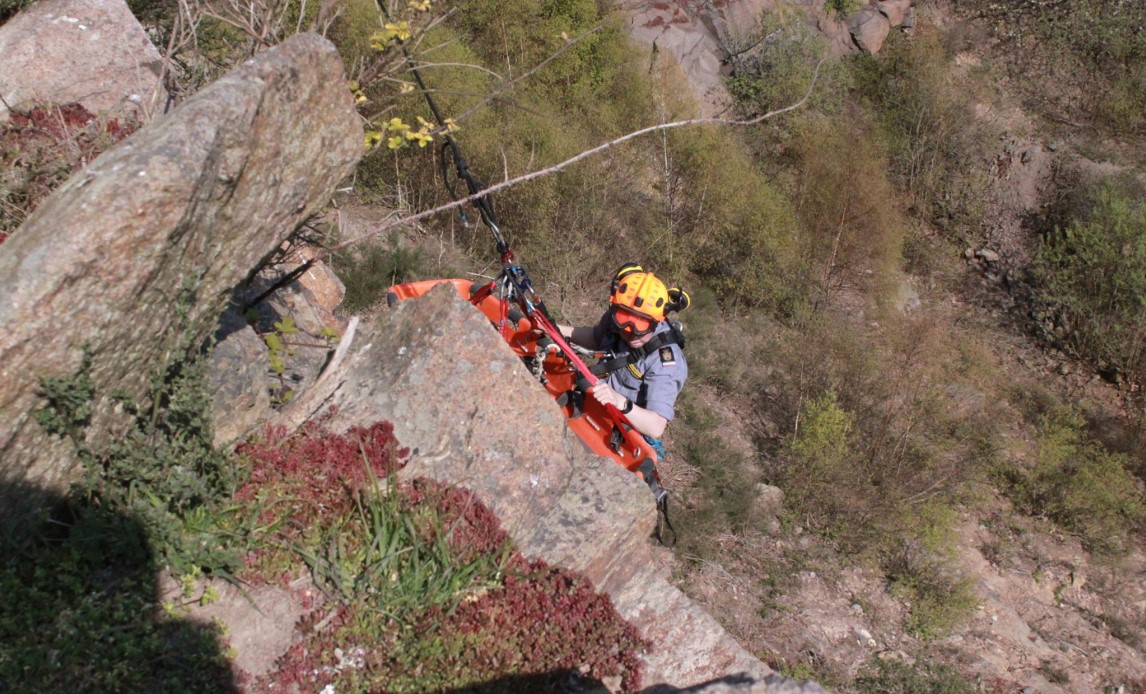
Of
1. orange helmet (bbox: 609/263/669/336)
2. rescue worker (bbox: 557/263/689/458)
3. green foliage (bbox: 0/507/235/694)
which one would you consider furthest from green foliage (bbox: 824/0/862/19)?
green foliage (bbox: 0/507/235/694)

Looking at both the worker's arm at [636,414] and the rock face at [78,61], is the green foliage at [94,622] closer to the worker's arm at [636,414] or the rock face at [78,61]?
the worker's arm at [636,414]

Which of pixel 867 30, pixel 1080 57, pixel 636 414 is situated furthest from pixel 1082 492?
pixel 1080 57

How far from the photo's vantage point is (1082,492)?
303 inches

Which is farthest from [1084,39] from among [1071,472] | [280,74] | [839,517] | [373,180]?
[280,74]

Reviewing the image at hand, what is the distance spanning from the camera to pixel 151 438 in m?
2.90

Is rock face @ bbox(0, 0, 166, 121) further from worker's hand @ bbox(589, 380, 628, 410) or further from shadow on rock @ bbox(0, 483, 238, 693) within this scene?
worker's hand @ bbox(589, 380, 628, 410)

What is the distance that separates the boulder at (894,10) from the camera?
15.5m

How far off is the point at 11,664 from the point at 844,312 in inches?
394

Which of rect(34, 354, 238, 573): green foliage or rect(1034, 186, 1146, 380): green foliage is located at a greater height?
rect(34, 354, 238, 573): green foliage

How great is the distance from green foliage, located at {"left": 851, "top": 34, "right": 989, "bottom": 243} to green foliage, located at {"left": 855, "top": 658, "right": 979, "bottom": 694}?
9.26m

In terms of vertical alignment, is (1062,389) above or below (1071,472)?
below

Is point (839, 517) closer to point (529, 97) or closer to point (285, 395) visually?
point (285, 395)

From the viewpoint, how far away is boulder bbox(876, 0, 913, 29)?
15.5 meters

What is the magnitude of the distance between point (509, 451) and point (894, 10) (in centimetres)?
1542
